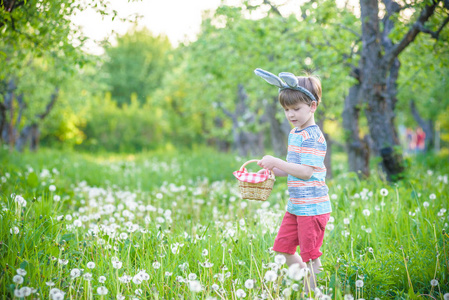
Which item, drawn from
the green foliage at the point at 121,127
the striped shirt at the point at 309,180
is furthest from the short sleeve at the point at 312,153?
the green foliage at the point at 121,127

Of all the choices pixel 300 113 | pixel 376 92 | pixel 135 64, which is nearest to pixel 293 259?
pixel 300 113

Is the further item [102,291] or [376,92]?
[376,92]

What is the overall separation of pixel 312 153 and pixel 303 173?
0.58 ft

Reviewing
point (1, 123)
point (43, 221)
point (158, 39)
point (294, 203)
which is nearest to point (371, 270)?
point (294, 203)

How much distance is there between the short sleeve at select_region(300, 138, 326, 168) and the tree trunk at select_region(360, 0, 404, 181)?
13.7ft

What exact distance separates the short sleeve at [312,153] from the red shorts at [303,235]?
1.35 feet

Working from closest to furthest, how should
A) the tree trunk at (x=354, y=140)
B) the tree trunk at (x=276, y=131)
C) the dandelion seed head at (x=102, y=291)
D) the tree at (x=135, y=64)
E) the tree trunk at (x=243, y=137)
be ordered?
the dandelion seed head at (x=102, y=291) → the tree trunk at (x=354, y=140) → the tree trunk at (x=276, y=131) → the tree trunk at (x=243, y=137) → the tree at (x=135, y=64)

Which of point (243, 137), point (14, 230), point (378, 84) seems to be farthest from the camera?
point (243, 137)

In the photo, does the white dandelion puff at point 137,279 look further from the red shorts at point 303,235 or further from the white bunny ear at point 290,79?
the white bunny ear at point 290,79

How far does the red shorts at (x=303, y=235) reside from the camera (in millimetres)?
2873

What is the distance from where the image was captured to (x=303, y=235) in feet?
9.45

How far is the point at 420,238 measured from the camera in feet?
12.0

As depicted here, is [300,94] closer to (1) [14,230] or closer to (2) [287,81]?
(2) [287,81]

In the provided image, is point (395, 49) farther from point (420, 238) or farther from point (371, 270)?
point (371, 270)
